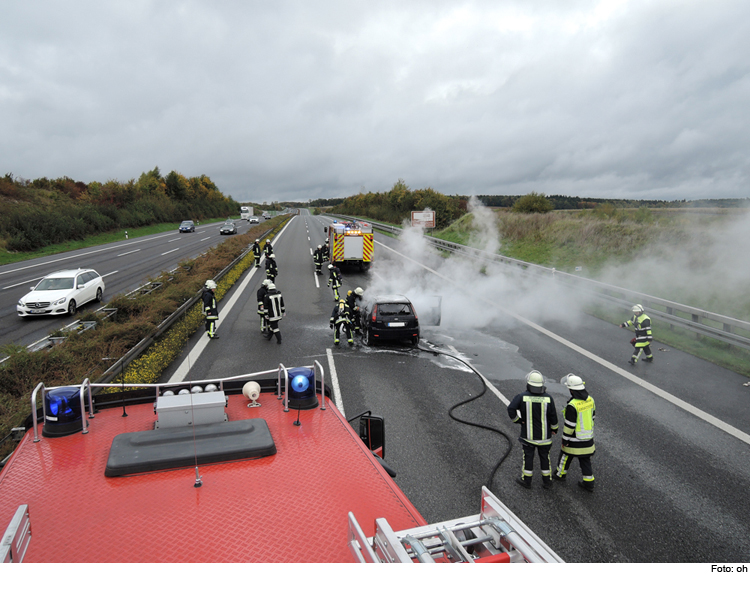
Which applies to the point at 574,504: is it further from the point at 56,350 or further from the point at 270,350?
the point at 56,350

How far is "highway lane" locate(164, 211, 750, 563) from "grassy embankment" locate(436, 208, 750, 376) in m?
1.55

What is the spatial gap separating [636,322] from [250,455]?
1012 cm

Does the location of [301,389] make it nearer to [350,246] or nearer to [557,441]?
[557,441]

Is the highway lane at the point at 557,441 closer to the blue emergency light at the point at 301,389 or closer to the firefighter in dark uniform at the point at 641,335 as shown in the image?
the firefighter in dark uniform at the point at 641,335

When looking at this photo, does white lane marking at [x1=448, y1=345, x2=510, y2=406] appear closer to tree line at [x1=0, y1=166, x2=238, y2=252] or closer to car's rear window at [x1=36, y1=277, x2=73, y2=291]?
car's rear window at [x1=36, y1=277, x2=73, y2=291]

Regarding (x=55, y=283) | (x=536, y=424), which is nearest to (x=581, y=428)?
(x=536, y=424)

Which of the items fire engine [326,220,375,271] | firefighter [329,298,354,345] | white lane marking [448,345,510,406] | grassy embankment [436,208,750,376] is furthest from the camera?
fire engine [326,220,375,271]

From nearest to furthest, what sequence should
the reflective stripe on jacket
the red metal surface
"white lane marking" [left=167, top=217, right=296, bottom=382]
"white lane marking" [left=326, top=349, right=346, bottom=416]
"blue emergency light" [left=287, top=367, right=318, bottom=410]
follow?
1. the red metal surface
2. "blue emergency light" [left=287, top=367, right=318, bottom=410]
3. the reflective stripe on jacket
4. "white lane marking" [left=326, top=349, right=346, bottom=416]
5. "white lane marking" [left=167, top=217, right=296, bottom=382]

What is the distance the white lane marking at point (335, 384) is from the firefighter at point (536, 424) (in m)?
3.08

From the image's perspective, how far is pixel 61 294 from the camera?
1605 centimetres

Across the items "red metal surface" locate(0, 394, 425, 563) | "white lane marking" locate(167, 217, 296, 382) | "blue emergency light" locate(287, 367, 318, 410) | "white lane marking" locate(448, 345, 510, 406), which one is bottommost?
"white lane marking" locate(448, 345, 510, 406)

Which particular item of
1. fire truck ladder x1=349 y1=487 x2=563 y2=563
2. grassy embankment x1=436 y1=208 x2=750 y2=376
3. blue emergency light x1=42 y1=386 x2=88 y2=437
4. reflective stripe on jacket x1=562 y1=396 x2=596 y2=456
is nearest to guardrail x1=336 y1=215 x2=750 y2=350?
grassy embankment x1=436 y1=208 x2=750 y2=376

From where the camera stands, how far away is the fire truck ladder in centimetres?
217

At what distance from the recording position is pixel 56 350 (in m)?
9.81
